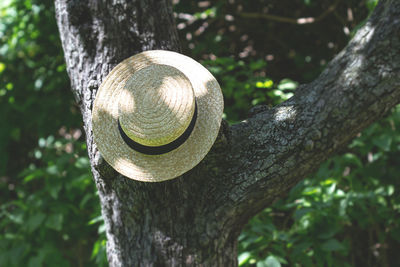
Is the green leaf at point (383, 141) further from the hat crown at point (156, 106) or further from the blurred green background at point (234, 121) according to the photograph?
the hat crown at point (156, 106)

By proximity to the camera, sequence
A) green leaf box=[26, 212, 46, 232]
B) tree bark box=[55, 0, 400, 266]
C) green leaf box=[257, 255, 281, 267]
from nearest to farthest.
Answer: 1. tree bark box=[55, 0, 400, 266]
2. green leaf box=[257, 255, 281, 267]
3. green leaf box=[26, 212, 46, 232]

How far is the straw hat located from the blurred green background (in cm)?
88

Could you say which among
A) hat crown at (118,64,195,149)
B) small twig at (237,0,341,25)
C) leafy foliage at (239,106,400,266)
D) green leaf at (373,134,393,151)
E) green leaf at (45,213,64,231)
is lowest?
green leaf at (45,213,64,231)

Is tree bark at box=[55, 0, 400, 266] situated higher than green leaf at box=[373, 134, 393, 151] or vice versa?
tree bark at box=[55, 0, 400, 266]

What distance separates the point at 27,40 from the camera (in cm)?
376

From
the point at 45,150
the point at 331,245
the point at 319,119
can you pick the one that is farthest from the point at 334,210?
the point at 45,150

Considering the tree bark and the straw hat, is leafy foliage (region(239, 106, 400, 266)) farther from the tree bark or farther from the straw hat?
the straw hat

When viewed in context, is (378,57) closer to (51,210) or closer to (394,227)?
(394,227)

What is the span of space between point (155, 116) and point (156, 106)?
0.04 m

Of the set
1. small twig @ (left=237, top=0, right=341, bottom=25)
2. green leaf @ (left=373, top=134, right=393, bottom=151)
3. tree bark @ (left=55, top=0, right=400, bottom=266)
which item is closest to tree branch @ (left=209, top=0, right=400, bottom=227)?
tree bark @ (left=55, top=0, right=400, bottom=266)

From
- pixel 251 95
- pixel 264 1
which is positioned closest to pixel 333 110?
pixel 251 95

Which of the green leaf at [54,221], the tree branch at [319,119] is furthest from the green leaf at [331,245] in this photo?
the green leaf at [54,221]

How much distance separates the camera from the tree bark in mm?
1669

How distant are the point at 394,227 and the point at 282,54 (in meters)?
1.86
